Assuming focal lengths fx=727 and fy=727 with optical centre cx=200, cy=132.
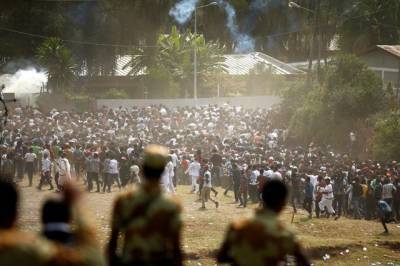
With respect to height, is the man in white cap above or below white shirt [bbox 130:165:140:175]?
below

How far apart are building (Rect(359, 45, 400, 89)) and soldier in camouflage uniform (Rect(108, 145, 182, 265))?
39.7m

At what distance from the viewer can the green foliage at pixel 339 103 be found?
1275 inches

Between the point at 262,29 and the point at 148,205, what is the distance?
61.6m

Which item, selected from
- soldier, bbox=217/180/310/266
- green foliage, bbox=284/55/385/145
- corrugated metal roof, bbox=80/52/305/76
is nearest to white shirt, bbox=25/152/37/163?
green foliage, bbox=284/55/385/145

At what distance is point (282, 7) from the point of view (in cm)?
6500

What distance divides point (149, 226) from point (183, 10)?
55.0 meters

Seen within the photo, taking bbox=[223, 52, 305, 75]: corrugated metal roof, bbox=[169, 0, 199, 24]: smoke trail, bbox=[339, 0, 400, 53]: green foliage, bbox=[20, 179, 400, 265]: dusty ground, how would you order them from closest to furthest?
bbox=[20, 179, 400, 265]: dusty ground → bbox=[339, 0, 400, 53]: green foliage → bbox=[223, 52, 305, 75]: corrugated metal roof → bbox=[169, 0, 199, 24]: smoke trail

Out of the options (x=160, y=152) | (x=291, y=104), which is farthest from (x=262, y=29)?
(x=160, y=152)

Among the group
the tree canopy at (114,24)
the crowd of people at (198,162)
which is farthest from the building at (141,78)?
the crowd of people at (198,162)

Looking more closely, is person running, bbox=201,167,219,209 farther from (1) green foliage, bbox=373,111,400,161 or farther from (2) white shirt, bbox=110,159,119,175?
(1) green foliage, bbox=373,111,400,161

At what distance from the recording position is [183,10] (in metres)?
58.8

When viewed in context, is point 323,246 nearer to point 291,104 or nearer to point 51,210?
point 51,210

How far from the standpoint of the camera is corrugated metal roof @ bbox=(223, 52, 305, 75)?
174 feet

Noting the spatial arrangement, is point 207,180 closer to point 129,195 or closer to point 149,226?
point 129,195
